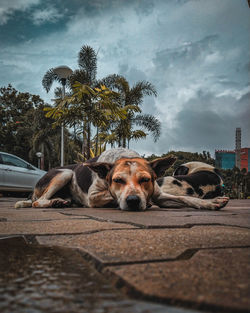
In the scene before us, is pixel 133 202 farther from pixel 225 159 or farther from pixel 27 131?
pixel 225 159

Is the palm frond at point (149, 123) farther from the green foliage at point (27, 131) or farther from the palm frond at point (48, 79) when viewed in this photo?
the green foliage at point (27, 131)

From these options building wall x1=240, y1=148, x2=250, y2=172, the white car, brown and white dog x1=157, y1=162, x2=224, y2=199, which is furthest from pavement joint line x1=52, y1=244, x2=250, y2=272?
building wall x1=240, y1=148, x2=250, y2=172

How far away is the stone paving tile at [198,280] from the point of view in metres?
0.58

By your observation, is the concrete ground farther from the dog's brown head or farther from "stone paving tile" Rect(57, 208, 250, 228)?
the dog's brown head

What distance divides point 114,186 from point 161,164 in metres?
0.76

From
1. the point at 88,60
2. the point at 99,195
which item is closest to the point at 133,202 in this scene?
the point at 99,195

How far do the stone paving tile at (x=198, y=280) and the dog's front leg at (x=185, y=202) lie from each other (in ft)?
9.20

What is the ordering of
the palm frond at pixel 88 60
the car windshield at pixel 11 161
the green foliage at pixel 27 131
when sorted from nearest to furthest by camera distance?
1. the car windshield at pixel 11 161
2. the palm frond at pixel 88 60
3. the green foliage at pixel 27 131

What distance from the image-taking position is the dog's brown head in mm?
3320

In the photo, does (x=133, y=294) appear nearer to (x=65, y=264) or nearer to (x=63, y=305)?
(x=63, y=305)

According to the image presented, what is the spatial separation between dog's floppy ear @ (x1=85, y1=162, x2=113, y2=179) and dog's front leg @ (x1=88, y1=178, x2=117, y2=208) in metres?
0.20

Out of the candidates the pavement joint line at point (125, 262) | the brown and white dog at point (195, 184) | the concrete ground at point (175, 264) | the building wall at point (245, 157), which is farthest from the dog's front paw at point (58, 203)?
the building wall at point (245, 157)

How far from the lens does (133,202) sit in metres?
3.27

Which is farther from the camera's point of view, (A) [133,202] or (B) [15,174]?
(B) [15,174]
